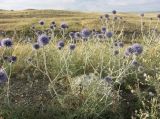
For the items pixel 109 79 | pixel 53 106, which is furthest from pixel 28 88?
pixel 109 79

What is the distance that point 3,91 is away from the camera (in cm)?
709

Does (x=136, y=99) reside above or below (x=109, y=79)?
below

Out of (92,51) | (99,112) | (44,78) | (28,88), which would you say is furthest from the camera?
(92,51)

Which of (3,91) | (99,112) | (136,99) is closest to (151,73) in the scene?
(136,99)

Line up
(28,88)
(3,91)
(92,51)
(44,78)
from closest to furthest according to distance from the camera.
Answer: (3,91) < (28,88) < (44,78) < (92,51)

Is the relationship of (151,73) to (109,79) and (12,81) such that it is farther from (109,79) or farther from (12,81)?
(12,81)

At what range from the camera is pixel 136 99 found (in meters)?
A: 7.52

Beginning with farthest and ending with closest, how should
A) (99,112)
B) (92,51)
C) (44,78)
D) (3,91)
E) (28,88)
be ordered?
(92,51)
(44,78)
(28,88)
(3,91)
(99,112)

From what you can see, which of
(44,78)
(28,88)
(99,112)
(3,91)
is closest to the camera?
(99,112)

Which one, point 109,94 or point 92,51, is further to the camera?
point 92,51

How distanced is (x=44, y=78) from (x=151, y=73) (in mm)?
1915

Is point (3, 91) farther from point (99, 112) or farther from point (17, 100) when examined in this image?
point (99, 112)

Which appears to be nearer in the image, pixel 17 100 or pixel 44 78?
pixel 17 100

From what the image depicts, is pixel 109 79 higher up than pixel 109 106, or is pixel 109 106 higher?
pixel 109 79
